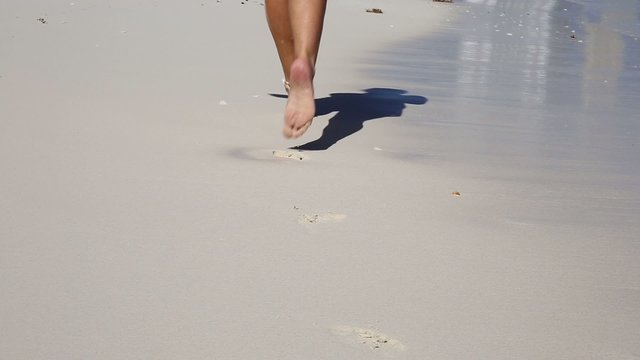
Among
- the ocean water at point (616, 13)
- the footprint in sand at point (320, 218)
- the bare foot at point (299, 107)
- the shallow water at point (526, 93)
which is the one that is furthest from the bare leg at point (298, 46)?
the ocean water at point (616, 13)

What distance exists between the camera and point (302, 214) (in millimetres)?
2621

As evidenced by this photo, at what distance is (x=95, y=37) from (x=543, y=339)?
14.5 ft

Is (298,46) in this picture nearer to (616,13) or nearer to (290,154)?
(290,154)

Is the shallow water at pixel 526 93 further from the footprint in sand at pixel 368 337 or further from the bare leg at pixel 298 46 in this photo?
the footprint in sand at pixel 368 337

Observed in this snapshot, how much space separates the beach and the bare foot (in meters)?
0.09

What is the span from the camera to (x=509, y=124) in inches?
168

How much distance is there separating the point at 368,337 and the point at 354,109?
263cm

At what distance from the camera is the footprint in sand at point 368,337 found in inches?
72.4

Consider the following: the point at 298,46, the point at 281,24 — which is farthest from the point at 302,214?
the point at 281,24

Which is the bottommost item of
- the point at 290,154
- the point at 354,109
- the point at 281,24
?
the point at 354,109

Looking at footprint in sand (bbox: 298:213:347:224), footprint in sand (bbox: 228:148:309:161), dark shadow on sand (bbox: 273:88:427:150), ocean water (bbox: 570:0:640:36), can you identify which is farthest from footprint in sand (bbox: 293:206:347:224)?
ocean water (bbox: 570:0:640:36)

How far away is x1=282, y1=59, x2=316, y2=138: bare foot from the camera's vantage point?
329 centimetres

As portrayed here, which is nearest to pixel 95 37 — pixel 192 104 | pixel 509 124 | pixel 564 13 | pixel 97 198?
pixel 192 104

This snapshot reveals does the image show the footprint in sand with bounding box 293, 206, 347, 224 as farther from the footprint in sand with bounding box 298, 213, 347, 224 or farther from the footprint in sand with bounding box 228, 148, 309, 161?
the footprint in sand with bounding box 228, 148, 309, 161
